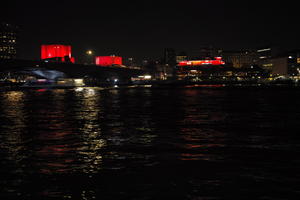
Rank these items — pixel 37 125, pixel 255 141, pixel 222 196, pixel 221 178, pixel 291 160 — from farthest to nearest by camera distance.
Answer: pixel 37 125 → pixel 255 141 → pixel 291 160 → pixel 221 178 → pixel 222 196

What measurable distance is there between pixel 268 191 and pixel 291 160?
13.4 ft

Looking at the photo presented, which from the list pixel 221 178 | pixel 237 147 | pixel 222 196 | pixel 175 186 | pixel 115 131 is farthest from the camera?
pixel 115 131

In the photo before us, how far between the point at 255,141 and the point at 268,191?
8.39 meters

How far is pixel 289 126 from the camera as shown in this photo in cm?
2488

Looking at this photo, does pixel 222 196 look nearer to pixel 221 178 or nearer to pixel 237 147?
pixel 221 178

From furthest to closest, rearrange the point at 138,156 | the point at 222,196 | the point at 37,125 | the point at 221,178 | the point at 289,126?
the point at 37,125 → the point at 289,126 → the point at 138,156 → the point at 221,178 → the point at 222,196

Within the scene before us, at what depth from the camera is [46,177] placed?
39.6ft

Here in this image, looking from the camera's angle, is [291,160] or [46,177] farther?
[291,160]

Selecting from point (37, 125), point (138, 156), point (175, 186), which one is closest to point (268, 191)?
point (175, 186)

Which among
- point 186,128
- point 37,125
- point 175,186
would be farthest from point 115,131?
point 175,186

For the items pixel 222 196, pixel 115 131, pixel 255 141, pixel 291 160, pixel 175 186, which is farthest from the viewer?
pixel 115 131

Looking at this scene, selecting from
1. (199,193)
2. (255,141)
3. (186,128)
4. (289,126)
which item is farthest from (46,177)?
(289,126)

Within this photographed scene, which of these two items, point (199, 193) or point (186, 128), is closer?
point (199, 193)

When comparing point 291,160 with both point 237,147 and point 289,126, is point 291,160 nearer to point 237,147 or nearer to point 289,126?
point 237,147
